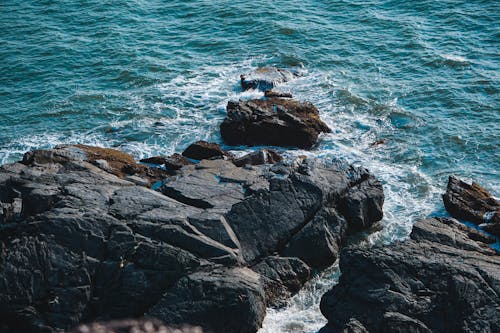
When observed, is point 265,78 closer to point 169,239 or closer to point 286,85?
point 286,85

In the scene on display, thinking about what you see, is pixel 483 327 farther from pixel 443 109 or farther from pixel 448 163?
pixel 443 109

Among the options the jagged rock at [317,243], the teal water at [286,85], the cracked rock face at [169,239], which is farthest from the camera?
the teal water at [286,85]

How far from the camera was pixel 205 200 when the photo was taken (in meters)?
25.8

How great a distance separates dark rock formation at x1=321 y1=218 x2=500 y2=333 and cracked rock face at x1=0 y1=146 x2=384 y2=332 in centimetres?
300

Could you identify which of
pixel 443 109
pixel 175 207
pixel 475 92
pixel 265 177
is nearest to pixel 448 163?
pixel 443 109

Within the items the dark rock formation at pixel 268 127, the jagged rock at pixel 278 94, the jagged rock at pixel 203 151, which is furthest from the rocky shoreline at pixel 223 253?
the jagged rock at pixel 278 94

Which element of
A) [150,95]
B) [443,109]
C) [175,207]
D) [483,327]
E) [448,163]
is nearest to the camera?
[483,327]

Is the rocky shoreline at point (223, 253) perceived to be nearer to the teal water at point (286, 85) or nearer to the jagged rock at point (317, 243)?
the jagged rock at point (317, 243)

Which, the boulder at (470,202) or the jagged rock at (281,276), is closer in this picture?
the jagged rock at (281,276)

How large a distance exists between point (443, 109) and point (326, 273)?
1716cm

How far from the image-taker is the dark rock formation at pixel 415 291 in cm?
2009

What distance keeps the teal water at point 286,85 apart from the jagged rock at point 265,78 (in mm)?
786

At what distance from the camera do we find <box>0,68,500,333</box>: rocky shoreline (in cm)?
2081

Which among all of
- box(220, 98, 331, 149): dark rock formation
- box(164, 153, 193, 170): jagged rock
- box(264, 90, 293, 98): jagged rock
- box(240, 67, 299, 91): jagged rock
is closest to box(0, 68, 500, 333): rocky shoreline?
box(164, 153, 193, 170): jagged rock
